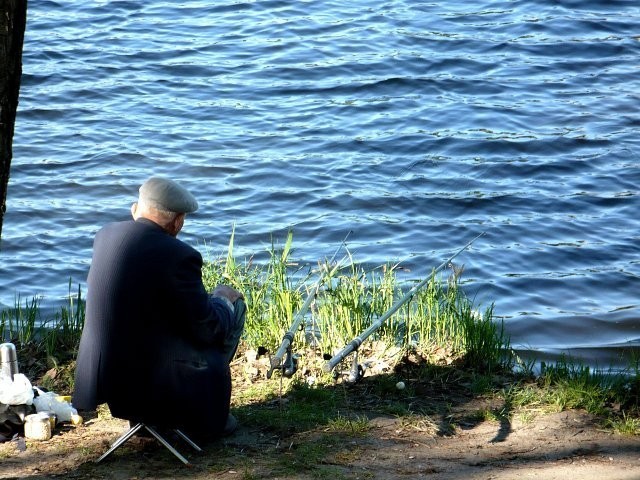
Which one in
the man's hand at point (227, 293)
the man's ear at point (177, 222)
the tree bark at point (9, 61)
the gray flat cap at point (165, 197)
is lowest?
the man's hand at point (227, 293)

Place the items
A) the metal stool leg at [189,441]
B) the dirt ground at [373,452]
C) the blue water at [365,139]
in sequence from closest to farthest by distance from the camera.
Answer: the dirt ground at [373,452] < the metal stool leg at [189,441] < the blue water at [365,139]

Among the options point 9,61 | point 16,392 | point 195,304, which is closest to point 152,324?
point 195,304

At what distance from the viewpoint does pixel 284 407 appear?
5801 mm

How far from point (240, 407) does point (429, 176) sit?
671 centimetres

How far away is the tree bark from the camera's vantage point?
14.0 feet

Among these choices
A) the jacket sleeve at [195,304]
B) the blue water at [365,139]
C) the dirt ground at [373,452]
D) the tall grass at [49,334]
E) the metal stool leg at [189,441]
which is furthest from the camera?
the blue water at [365,139]

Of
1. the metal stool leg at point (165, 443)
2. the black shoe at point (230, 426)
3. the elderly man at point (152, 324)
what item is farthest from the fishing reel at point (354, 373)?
the metal stool leg at point (165, 443)

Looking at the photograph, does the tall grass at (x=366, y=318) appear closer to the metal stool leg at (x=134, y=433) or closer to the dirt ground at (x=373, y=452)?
the dirt ground at (x=373, y=452)

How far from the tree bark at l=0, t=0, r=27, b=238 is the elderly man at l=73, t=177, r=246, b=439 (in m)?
0.72

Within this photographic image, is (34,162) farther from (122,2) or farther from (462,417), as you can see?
(462,417)

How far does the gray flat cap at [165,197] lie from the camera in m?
4.92

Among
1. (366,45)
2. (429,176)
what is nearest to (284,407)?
(429,176)

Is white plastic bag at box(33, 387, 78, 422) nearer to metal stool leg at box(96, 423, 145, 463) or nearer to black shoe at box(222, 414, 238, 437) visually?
metal stool leg at box(96, 423, 145, 463)

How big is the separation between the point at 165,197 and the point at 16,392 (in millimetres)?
1361
